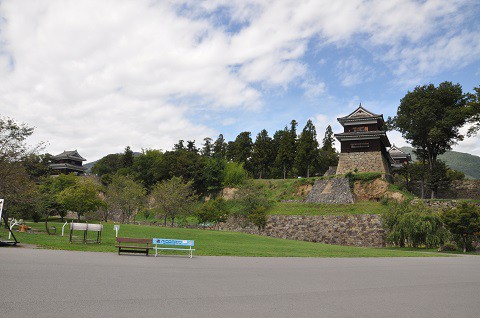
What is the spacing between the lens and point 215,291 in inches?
315

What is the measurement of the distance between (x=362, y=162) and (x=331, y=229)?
14.4 meters

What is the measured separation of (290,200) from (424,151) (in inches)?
716

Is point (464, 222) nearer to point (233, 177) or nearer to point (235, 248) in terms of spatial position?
point (235, 248)

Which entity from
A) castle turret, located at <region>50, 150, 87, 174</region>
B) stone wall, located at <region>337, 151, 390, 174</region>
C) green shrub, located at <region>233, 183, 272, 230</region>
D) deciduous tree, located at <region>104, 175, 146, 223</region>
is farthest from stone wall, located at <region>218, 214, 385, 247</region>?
castle turret, located at <region>50, 150, 87, 174</region>

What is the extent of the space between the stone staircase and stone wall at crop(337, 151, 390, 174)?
9.62 feet

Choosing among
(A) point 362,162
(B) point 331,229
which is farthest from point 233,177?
(B) point 331,229

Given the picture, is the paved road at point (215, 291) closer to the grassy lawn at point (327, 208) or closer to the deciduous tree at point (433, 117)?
the grassy lawn at point (327, 208)

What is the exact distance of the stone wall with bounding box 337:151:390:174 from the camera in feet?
153

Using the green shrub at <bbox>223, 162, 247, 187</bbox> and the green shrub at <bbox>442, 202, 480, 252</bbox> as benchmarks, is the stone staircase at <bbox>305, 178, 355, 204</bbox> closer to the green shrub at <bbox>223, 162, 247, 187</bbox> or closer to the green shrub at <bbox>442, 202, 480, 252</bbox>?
the green shrub at <bbox>223, 162, 247, 187</bbox>

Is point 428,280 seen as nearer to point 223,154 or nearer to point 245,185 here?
point 245,185

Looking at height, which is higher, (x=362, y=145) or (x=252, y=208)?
(x=362, y=145)

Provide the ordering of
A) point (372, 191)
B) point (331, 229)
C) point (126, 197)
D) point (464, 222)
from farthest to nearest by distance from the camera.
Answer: point (126, 197) < point (372, 191) < point (331, 229) < point (464, 222)

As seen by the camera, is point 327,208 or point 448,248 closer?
point 448,248

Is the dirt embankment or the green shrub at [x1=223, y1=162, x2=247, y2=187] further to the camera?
the green shrub at [x1=223, y1=162, x2=247, y2=187]
